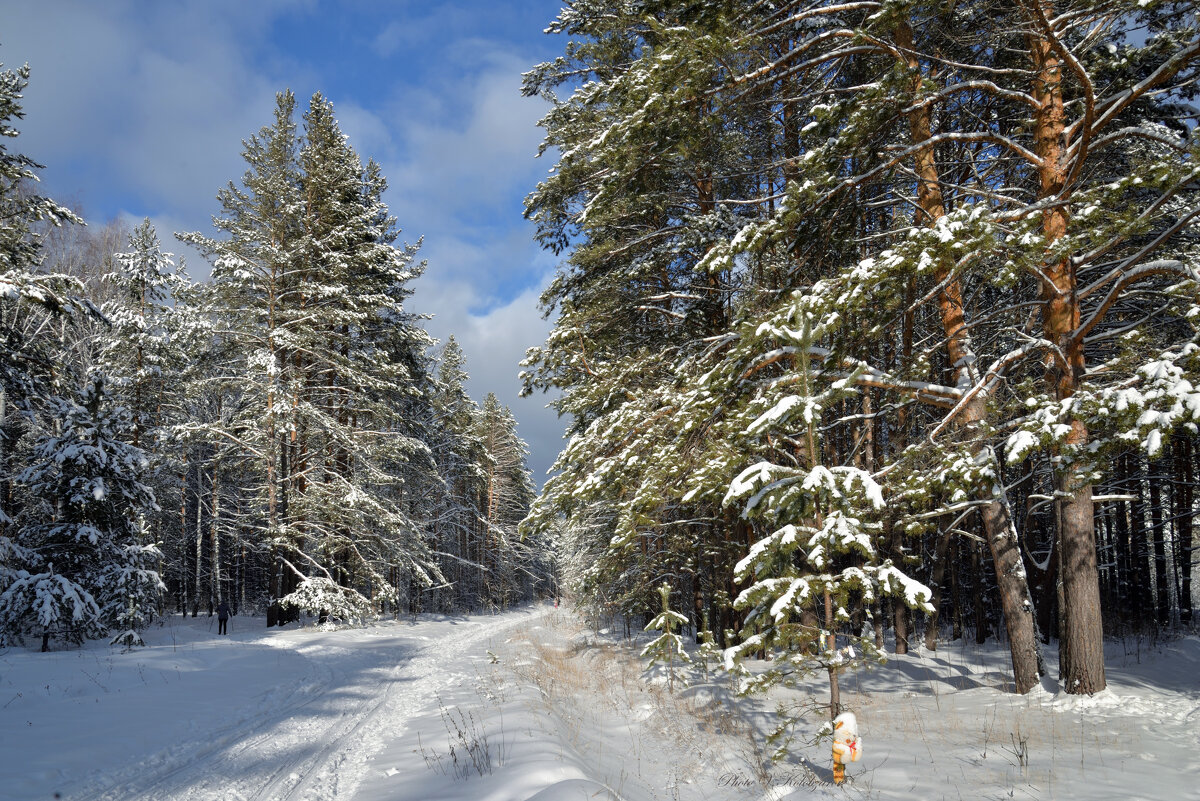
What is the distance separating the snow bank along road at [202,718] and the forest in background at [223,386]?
2.79 m

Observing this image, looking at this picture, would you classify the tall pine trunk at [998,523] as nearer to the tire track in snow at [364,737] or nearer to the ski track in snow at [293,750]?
the tire track in snow at [364,737]

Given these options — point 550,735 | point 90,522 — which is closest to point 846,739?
point 550,735

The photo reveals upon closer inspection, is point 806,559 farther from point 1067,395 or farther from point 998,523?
point 998,523

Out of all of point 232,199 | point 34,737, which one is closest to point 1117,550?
point 34,737

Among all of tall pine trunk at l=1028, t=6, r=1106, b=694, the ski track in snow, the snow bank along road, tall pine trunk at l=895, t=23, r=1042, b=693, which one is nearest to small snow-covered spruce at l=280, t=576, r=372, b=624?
→ the snow bank along road

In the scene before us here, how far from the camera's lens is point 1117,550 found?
739 inches

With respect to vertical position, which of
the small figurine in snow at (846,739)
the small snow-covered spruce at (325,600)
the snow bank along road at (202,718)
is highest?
the small figurine in snow at (846,739)

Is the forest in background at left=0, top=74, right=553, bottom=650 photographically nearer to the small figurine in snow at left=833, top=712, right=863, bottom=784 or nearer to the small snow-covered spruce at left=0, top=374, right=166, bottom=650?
the small snow-covered spruce at left=0, top=374, right=166, bottom=650

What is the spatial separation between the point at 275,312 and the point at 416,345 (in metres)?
6.01

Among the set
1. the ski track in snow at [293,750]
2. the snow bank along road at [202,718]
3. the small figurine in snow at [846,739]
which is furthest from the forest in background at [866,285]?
the snow bank along road at [202,718]

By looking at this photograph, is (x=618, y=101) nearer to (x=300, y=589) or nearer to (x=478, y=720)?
(x=478, y=720)

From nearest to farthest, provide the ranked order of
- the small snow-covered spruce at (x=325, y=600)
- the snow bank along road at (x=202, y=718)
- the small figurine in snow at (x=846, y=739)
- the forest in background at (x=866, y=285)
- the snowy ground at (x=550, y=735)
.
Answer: the small figurine in snow at (x=846, y=739) → the snowy ground at (x=550, y=735) → the forest in background at (x=866, y=285) → the snow bank along road at (x=202, y=718) → the small snow-covered spruce at (x=325, y=600)

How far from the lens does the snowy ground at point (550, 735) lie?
541cm

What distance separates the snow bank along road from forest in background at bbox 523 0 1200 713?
430cm
